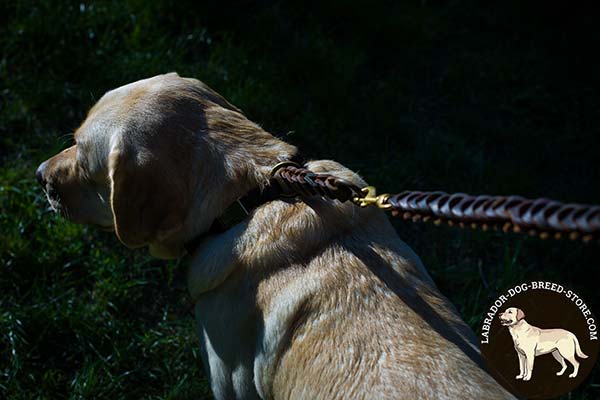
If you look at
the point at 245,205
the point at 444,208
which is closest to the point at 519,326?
the point at 444,208

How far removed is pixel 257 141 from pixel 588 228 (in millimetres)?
1667

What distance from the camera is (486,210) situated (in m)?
1.90

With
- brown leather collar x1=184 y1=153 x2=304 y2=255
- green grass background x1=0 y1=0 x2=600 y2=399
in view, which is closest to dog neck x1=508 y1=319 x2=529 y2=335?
brown leather collar x1=184 y1=153 x2=304 y2=255

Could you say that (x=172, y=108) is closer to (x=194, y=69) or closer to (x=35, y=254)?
(x=35, y=254)

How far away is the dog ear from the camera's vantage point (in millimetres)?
2807

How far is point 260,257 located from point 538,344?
1118 millimetres

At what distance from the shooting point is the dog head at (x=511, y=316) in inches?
95.5

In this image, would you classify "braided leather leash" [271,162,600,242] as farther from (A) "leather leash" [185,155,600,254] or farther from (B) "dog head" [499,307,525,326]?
(B) "dog head" [499,307,525,326]

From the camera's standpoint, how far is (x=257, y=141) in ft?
9.85

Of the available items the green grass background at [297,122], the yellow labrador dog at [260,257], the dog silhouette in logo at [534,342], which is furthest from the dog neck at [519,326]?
the green grass background at [297,122]

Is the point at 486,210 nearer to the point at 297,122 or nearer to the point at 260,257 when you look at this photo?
the point at 260,257

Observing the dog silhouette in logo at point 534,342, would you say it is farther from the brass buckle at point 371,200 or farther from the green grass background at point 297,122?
the green grass background at point 297,122

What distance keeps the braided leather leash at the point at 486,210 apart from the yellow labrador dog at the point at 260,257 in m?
0.34

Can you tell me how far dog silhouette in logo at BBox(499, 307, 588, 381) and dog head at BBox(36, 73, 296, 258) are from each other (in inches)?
45.6
